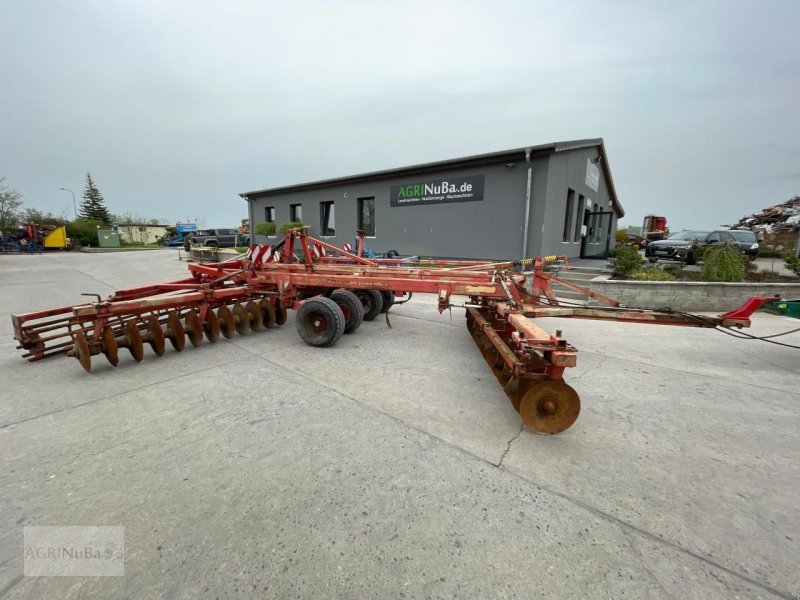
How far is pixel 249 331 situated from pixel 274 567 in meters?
4.57

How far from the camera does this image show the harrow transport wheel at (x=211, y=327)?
5.08m

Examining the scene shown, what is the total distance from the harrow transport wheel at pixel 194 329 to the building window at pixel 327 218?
13.2 metres

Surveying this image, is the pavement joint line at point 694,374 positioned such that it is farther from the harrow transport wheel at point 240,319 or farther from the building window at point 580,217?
the building window at point 580,217

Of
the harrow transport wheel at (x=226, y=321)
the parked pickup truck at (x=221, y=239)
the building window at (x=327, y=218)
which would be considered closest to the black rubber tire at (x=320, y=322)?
the harrow transport wheel at (x=226, y=321)

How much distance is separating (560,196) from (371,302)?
28.8 feet

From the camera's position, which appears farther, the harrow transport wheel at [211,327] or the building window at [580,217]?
the building window at [580,217]

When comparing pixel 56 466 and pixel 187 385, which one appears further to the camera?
pixel 187 385

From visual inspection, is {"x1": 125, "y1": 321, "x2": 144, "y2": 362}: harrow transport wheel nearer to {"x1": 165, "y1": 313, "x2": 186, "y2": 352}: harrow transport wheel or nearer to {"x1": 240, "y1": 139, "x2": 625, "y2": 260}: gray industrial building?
{"x1": 165, "y1": 313, "x2": 186, "y2": 352}: harrow transport wheel

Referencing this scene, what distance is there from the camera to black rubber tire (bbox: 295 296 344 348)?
4809 millimetres

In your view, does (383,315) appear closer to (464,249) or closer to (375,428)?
(375,428)

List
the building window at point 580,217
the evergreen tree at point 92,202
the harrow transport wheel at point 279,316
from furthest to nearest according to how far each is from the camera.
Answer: the evergreen tree at point 92,202 → the building window at point 580,217 → the harrow transport wheel at point 279,316

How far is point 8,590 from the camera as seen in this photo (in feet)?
5.05

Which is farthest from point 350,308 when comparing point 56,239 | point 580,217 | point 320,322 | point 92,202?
point 92,202

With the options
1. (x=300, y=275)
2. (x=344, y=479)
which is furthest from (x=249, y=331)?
(x=344, y=479)
